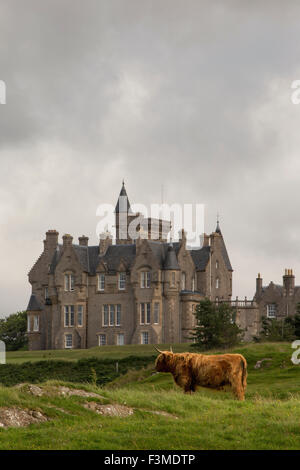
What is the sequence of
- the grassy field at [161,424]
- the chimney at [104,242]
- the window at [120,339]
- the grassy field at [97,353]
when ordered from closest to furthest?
1. the grassy field at [161,424]
2. the grassy field at [97,353]
3. the window at [120,339]
4. the chimney at [104,242]

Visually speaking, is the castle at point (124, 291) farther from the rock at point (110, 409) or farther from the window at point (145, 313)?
the rock at point (110, 409)

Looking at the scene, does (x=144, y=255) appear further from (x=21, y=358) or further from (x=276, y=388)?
(x=276, y=388)

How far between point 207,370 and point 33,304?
2821 inches

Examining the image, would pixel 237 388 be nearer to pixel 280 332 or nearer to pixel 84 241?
pixel 280 332

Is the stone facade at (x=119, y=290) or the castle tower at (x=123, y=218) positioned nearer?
the stone facade at (x=119, y=290)

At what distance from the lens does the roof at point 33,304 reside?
9438 centimetres

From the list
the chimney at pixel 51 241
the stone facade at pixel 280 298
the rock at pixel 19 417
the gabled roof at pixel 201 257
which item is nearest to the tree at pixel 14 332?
the chimney at pixel 51 241

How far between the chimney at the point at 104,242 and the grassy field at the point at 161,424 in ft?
220

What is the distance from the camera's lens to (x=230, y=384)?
24.6 m

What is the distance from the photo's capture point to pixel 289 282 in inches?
3964

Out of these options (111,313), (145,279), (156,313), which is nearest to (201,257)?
(145,279)

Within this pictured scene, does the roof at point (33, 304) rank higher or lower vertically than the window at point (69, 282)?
lower

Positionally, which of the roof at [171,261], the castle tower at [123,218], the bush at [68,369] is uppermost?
the castle tower at [123,218]

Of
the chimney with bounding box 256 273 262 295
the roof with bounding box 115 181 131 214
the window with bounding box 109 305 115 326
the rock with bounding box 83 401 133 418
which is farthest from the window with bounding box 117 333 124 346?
the rock with bounding box 83 401 133 418
